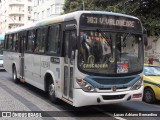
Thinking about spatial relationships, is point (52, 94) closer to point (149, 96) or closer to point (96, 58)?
point (96, 58)

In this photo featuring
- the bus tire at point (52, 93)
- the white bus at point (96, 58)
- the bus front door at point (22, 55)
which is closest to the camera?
the white bus at point (96, 58)

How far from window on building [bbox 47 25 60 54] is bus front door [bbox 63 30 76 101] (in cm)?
53

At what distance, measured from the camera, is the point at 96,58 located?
820 centimetres

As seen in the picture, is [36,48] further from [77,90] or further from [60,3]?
[60,3]

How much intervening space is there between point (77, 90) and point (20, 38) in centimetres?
723

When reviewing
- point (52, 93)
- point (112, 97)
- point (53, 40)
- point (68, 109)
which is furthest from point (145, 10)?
point (112, 97)

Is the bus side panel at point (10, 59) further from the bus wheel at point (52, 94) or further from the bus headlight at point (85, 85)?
the bus headlight at point (85, 85)

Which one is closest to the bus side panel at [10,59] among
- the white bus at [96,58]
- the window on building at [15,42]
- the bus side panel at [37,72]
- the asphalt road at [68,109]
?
the window on building at [15,42]

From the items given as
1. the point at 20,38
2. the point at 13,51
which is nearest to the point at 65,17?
the point at 20,38

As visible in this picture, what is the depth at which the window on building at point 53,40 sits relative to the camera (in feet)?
31.3

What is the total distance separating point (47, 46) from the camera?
10.4 meters

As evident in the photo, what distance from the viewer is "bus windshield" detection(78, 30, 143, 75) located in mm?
8141

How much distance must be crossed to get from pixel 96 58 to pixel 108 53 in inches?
15.6

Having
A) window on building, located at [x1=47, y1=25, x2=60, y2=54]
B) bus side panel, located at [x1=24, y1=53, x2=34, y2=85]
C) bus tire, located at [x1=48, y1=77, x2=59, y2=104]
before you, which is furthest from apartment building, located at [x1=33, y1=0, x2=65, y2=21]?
bus tire, located at [x1=48, y1=77, x2=59, y2=104]
